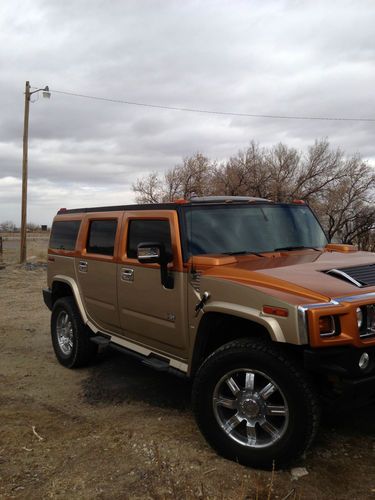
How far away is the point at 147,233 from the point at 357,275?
1925 millimetres

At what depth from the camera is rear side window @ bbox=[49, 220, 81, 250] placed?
568 centimetres

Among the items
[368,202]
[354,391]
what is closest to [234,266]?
[354,391]

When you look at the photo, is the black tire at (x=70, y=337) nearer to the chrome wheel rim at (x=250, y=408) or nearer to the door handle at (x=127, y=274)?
the door handle at (x=127, y=274)

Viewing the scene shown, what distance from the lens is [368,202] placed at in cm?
3425

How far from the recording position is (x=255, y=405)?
3182 millimetres

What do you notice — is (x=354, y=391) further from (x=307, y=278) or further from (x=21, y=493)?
(x=21, y=493)

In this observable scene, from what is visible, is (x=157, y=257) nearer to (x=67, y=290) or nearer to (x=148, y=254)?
(x=148, y=254)

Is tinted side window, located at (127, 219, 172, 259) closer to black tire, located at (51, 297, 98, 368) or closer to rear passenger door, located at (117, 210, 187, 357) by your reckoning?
rear passenger door, located at (117, 210, 187, 357)

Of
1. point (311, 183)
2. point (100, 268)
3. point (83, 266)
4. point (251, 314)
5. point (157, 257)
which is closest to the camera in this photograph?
point (251, 314)

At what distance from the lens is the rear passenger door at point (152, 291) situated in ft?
12.8

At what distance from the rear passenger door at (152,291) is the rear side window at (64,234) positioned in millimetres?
1230

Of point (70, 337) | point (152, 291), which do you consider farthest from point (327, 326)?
point (70, 337)

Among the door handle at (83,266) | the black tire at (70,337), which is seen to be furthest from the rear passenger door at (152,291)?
the black tire at (70,337)

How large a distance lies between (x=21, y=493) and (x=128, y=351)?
1724 millimetres
